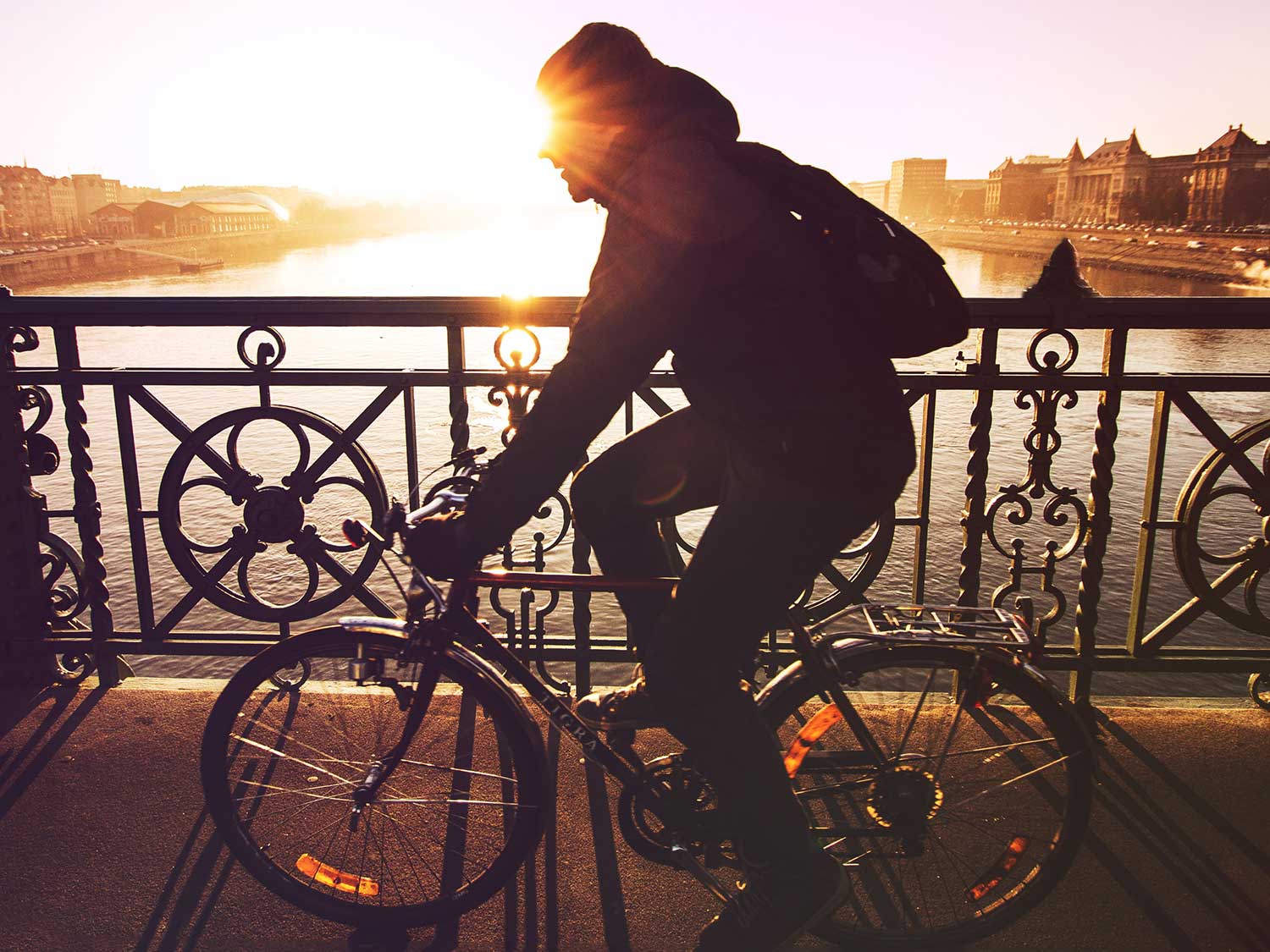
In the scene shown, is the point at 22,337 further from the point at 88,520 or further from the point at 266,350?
the point at 266,350

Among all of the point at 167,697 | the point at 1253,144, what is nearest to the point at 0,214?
the point at 167,697

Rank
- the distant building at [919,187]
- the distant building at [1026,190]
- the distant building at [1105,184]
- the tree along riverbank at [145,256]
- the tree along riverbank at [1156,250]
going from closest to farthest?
1. the tree along riverbank at [145,256]
2. the tree along riverbank at [1156,250]
3. the distant building at [1105,184]
4. the distant building at [1026,190]
5. the distant building at [919,187]

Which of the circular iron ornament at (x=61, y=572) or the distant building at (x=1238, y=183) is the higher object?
the distant building at (x=1238, y=183)

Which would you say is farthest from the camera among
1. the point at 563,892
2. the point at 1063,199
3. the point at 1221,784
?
the point at 1063,199

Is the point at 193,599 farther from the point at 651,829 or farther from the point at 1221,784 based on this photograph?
the point at 1221,784

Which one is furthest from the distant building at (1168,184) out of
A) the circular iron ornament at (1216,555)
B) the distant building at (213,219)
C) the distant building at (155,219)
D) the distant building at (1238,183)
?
the circular iron ornament at (1216,555)

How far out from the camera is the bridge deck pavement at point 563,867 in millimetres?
2217

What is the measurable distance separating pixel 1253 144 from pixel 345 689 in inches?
4449

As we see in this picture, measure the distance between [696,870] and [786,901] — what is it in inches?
8.9

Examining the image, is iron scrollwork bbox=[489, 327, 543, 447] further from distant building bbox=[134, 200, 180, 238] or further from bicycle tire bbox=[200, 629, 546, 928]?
distant building bbox=[134, 200, 180, 238]

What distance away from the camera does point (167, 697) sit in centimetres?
328

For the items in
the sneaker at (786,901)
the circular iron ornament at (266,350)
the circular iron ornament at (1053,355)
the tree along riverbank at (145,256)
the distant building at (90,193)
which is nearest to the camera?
the sneaker at (786,901)

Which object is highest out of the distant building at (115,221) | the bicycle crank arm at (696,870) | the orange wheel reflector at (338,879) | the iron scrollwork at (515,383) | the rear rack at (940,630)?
the distant building at (115,221)

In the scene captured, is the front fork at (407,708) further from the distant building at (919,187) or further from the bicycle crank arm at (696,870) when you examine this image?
the distant building at (919,187)
